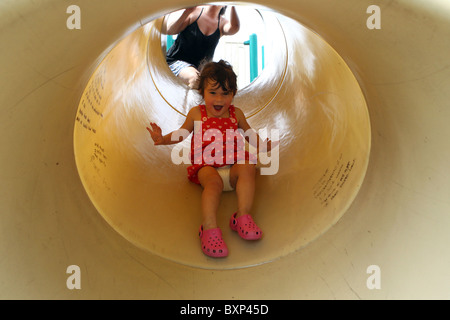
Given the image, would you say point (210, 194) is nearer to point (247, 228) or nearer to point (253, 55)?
point (247, 228)

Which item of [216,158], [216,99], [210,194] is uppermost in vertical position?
[216,99]

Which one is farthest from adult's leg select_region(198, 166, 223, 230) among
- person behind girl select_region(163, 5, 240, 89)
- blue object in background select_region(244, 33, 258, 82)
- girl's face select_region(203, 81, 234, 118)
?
blue object in background select_region(244, 33, 258, 82)

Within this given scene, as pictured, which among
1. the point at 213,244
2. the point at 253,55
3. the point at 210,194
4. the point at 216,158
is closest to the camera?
the point at 213,244

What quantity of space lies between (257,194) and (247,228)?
11.3 inches

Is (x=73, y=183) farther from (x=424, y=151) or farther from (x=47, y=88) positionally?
(x=424, y=151)

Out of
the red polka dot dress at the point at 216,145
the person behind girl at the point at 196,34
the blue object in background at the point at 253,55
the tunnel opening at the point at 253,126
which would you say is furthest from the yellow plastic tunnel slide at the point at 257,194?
the blue object in background at the point at 253,55

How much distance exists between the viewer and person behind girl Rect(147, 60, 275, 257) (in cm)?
157

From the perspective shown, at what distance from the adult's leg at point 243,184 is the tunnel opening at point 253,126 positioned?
9 centimetres

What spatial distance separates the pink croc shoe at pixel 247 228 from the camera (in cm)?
155

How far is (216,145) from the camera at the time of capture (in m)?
1.84

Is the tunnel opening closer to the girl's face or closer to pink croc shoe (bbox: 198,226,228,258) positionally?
pink croc shoe (bbox: 198,226,228,258)

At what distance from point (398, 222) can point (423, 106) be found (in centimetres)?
36

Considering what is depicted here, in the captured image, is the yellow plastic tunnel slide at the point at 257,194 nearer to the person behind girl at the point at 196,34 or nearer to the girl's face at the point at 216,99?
the girl's face at the point at 216,99

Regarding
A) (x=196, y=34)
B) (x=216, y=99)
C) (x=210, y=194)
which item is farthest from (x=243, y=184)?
(x=196, y=34)
